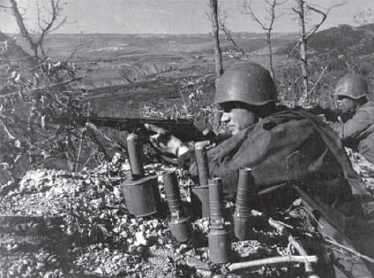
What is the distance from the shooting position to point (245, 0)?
64.2ft

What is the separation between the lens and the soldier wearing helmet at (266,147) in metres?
3.60

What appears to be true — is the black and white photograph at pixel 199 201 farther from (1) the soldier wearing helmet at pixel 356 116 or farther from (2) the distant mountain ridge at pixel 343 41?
(2) the distant mountain ridge at pixel 343 41

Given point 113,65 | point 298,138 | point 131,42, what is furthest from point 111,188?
point 131,42

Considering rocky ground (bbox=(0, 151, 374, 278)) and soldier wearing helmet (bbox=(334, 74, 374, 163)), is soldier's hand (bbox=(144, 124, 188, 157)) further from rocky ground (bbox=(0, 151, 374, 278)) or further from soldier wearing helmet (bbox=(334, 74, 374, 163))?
soldier wearing helmet (bbox=(334, 74, 374, 163))

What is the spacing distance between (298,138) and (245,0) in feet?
56.3

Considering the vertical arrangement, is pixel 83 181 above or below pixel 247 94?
below

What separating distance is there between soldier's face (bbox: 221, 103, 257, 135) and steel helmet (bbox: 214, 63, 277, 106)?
0.34ft

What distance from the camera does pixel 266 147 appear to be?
141 inches

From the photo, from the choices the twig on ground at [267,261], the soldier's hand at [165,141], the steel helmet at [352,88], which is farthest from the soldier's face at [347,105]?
the twig on ground at [267,261]

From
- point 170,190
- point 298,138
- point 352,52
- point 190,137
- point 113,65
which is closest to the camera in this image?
point 170,190

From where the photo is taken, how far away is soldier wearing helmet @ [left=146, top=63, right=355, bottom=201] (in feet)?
11.8

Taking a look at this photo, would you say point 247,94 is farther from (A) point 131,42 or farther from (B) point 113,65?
(A) point 131,42

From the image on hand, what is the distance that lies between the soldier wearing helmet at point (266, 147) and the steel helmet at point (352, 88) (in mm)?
5054

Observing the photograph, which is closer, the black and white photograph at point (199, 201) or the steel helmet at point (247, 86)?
the black and white photograph at point (199, 201)
